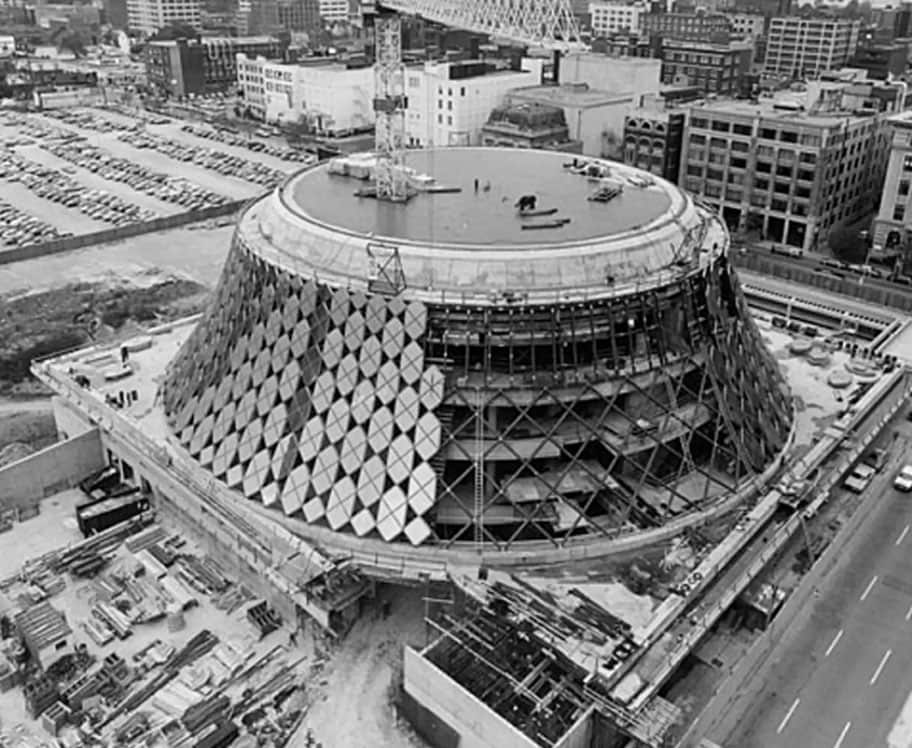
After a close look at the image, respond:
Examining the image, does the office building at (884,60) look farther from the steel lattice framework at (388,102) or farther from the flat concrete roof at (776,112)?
the steel lattice framework at (388,102)

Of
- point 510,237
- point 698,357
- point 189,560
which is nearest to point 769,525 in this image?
point 698,357

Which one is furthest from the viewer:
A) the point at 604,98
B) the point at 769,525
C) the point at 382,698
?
the point at 604,98

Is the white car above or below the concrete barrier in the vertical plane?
below

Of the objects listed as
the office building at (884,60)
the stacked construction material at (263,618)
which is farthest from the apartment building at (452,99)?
the stacked construction material at (263,618)

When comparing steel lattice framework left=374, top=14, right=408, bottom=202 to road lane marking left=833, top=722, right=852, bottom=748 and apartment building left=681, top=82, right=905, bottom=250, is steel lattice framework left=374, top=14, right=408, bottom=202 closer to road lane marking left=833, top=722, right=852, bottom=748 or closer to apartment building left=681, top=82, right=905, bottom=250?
road lane marking left=833, top=722, right=852, bottom=748

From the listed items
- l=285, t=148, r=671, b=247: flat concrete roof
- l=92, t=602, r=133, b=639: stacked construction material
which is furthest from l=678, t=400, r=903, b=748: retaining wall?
l=92, t=602, r=133, b=639: stacked construction material

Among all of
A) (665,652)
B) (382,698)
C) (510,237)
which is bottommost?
(382,698)

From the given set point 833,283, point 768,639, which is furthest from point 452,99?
point 768,639

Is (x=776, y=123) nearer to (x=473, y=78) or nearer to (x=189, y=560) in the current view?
(x=473, y=78)
